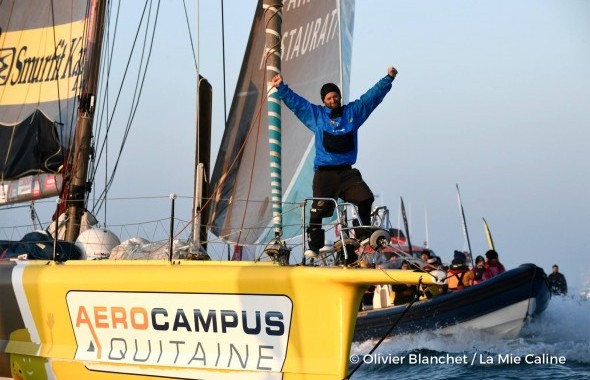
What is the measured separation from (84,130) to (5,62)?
3591 mm

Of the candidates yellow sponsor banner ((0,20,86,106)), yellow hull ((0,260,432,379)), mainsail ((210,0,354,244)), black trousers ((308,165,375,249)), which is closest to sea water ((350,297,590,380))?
mainsail ((210,0,354,244))

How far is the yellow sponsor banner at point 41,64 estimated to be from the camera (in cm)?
1405

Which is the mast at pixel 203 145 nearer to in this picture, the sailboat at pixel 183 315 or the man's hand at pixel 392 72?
the sailboat at pixel 183 315

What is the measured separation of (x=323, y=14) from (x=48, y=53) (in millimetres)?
4831

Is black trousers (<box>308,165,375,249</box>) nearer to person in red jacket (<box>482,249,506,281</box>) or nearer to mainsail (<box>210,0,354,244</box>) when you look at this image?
mainsail (<box>210,0,354,244</box>)

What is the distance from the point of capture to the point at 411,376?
462 inches

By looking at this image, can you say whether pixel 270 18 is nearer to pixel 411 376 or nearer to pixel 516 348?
pixel 411 376

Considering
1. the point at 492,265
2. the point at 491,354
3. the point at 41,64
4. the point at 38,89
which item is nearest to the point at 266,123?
the point at 491,354

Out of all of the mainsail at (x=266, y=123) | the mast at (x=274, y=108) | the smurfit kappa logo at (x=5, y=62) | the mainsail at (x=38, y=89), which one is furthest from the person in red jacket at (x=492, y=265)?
the smurfit kappa logo at (x=5, y=62)

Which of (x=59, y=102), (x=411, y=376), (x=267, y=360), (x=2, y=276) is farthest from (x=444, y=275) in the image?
(x=59, y=102)

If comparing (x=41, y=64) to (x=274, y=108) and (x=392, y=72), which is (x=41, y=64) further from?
(x=392, y=72)

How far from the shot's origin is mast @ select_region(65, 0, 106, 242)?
38.9 ft

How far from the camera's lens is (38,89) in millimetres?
14414

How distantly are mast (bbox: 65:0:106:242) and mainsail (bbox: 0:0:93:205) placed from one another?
42 centimetres
